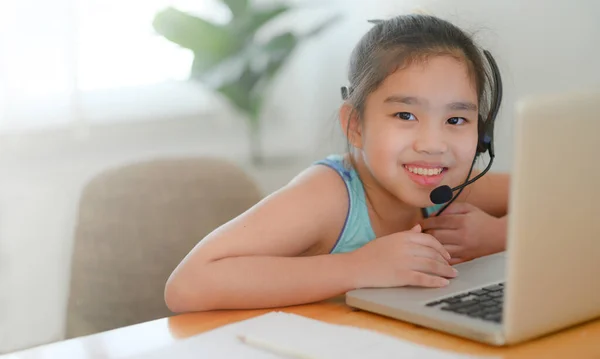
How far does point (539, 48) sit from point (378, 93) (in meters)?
0.67

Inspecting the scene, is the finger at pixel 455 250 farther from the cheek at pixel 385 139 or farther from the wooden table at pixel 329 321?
the wooden table at pixel 329 321

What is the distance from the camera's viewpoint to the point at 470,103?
119 centimetres

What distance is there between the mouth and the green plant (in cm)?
134

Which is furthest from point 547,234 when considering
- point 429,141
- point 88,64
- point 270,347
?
point 88,64

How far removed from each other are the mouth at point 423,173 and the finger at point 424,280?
0.20m

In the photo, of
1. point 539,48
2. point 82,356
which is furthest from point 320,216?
point 539,48

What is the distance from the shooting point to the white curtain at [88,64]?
2.17 m

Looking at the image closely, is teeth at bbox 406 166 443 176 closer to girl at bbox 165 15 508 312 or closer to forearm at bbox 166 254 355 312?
girl at bbox 165 15 508 312

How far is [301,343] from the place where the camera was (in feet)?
2.73

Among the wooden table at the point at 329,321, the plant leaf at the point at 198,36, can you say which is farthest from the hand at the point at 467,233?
the plant leaf at the point at 198,36

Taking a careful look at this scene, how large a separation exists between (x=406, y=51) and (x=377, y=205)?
0.79 feet

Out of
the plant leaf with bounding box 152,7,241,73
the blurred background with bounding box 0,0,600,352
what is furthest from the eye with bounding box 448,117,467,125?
the plant leaf with bounding box 152,7,241,73

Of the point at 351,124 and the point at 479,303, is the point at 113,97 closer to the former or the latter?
the point at 351,124

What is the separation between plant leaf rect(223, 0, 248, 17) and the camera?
2455 mm
